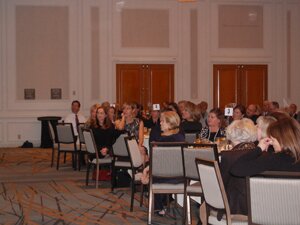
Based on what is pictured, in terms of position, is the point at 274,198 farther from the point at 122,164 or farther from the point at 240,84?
the point at 240,84

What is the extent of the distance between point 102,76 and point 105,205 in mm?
9246

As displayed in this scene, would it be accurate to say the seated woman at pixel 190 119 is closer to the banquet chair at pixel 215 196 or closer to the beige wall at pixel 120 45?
the banquet chair at pixel 215 196

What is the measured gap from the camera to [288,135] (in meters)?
4.04

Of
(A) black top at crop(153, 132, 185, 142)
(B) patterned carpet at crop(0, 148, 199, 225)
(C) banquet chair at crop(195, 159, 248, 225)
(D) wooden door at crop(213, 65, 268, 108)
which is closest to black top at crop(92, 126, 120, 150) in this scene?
(B) patterned carpet at crop(0, 148, 199, 225)

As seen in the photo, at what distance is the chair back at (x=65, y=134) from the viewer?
36.0ft

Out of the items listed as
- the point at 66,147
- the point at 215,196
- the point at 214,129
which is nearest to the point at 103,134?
the point at 214,129

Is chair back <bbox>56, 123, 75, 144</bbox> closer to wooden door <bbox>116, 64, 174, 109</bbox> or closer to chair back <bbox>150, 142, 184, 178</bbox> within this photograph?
chair back <bbox>150, 142, 184, 178</bbox>

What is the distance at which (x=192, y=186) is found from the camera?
5992 millimetres

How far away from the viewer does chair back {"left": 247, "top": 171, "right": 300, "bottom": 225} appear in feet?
11.6

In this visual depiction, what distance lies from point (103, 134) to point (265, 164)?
17.2 ft

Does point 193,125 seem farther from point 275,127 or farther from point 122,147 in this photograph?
point 275,127

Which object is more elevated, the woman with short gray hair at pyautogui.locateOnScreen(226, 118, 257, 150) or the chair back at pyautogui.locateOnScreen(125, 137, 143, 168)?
the woman with short gray hair at pyautogui.locateOnScreen(226, 118, 257, 150)

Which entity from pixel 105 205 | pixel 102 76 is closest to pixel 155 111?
pixel 105 205

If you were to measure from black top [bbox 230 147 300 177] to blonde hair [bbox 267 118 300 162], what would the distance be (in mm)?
41
